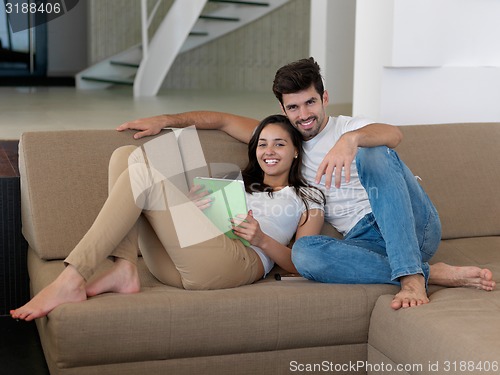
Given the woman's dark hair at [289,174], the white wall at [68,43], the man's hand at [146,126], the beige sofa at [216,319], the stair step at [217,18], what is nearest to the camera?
the beige sofa at [216,319]

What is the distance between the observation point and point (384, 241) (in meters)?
2.61

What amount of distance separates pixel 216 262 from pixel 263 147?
57cm

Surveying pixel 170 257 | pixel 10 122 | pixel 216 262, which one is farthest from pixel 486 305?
pixel 10 122

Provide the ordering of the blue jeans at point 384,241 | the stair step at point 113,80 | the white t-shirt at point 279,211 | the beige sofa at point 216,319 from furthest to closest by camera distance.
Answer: the stair step at point 113,80 < the white t-shirt at point 279,211 < the blue jeans at point 384,241 < the beige sofa at point 216,319

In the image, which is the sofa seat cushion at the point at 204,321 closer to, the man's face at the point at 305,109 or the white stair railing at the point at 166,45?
the man's face at the point at 305,109

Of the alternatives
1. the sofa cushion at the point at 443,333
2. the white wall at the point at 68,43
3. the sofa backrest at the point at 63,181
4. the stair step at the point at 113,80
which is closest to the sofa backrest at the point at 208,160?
the sofa backrest at the point at 63,181

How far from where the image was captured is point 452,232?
312cm

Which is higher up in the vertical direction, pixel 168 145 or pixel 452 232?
pixel 168 145

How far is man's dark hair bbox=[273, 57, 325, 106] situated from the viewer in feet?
8.93

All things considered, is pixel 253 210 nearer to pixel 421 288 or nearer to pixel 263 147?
pixel 263 147

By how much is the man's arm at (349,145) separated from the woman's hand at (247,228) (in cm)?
27

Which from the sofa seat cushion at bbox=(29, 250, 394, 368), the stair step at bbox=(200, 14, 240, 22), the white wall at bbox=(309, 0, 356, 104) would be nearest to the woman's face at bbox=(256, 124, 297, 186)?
the sofa seat cushion at bbox=(29, 250, 394, 368)

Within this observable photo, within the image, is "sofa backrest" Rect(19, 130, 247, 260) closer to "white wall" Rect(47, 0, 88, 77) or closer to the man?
the man

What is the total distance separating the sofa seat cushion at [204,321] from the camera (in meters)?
2.19
